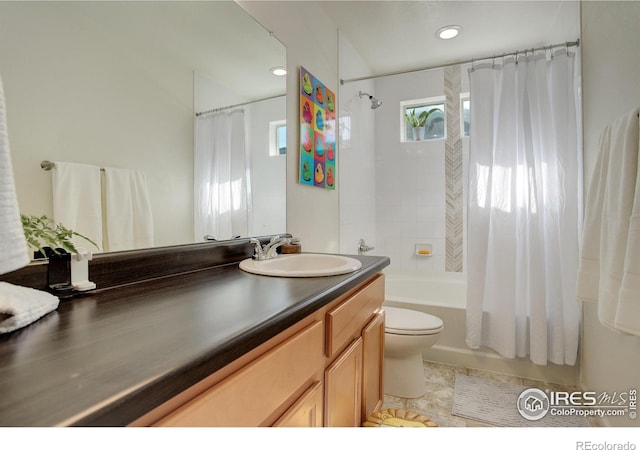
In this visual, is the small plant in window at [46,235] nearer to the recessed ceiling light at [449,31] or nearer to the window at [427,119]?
the recessed ceiling light at [449,31]

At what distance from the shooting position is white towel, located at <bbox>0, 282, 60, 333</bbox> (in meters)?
0.58

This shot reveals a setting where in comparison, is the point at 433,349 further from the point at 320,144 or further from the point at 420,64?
the point at 420,64

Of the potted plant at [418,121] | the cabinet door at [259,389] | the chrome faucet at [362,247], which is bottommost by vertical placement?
the cabinet door at [259,389]

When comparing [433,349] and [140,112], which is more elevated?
[140,112]

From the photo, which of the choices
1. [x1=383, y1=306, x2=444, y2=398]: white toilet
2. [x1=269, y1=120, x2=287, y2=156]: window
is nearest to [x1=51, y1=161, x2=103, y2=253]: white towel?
[x1=269, y1=120, x2=287, y2=156]: window

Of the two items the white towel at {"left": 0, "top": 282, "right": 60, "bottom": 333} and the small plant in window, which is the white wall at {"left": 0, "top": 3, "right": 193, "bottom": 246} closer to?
the small plant in window

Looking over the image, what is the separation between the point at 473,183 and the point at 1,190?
2.25m

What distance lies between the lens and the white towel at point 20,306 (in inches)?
22.9

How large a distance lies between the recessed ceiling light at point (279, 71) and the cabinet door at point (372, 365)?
131 cm

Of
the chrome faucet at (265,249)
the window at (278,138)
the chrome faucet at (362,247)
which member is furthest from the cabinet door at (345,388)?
the chrome faucet at (362,247)

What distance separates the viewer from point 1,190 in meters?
0.45

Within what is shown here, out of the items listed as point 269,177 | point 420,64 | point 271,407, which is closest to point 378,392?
point 271,407

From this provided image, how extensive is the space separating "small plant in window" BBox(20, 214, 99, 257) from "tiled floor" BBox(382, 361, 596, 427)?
1.64 meters
